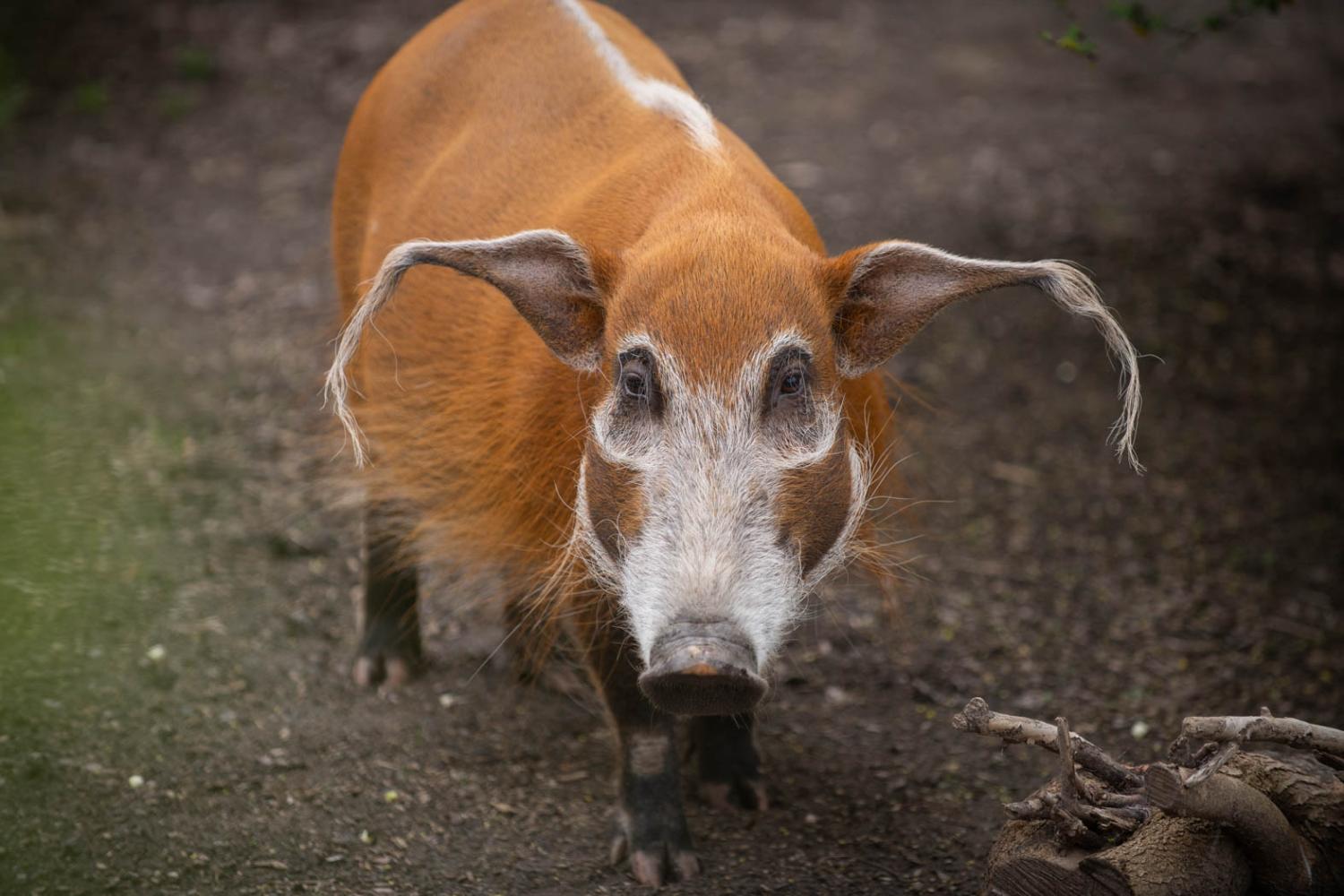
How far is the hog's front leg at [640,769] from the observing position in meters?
3.48

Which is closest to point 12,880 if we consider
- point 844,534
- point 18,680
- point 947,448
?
point 18,680

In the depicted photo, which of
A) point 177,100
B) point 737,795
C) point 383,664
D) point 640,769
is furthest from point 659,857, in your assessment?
point 177,100

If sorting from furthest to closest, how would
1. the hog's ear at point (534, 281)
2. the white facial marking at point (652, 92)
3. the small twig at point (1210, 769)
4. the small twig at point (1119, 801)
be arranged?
the white facial marking at point (652, 92) < the hog's ear at point (534, 281) < the small twig at point (1119, 801) < the small twig at point (1210, 769)

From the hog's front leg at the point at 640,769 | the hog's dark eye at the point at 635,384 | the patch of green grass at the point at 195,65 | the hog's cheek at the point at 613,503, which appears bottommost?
the patch of green grass at the point at 195,65

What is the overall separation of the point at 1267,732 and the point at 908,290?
123 cm

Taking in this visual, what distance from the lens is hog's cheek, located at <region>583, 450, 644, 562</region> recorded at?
2973mm

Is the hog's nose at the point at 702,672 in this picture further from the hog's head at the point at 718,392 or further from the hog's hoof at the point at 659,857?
the hog's hoof at the point at 659,857

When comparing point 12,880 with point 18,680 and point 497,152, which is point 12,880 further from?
point 497,152

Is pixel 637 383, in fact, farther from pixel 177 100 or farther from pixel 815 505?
pixel 177 100

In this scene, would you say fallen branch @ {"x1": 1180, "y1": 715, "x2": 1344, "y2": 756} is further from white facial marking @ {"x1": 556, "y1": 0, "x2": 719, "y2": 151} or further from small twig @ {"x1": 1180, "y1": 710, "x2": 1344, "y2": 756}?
white facial marking @ {"x1": 556, "y1": 0, "x2": 719, "y2": 151}

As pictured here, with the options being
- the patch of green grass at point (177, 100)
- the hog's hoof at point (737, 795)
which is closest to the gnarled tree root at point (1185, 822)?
the hog's hoof at point (737, 795)

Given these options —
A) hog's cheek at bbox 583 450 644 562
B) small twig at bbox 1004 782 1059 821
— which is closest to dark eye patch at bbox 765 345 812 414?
hog's cheek at bbox 583 450 644 562

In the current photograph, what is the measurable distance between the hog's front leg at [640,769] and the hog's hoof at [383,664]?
115 cm

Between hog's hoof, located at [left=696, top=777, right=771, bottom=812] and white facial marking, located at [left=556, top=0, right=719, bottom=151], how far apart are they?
1.78m
